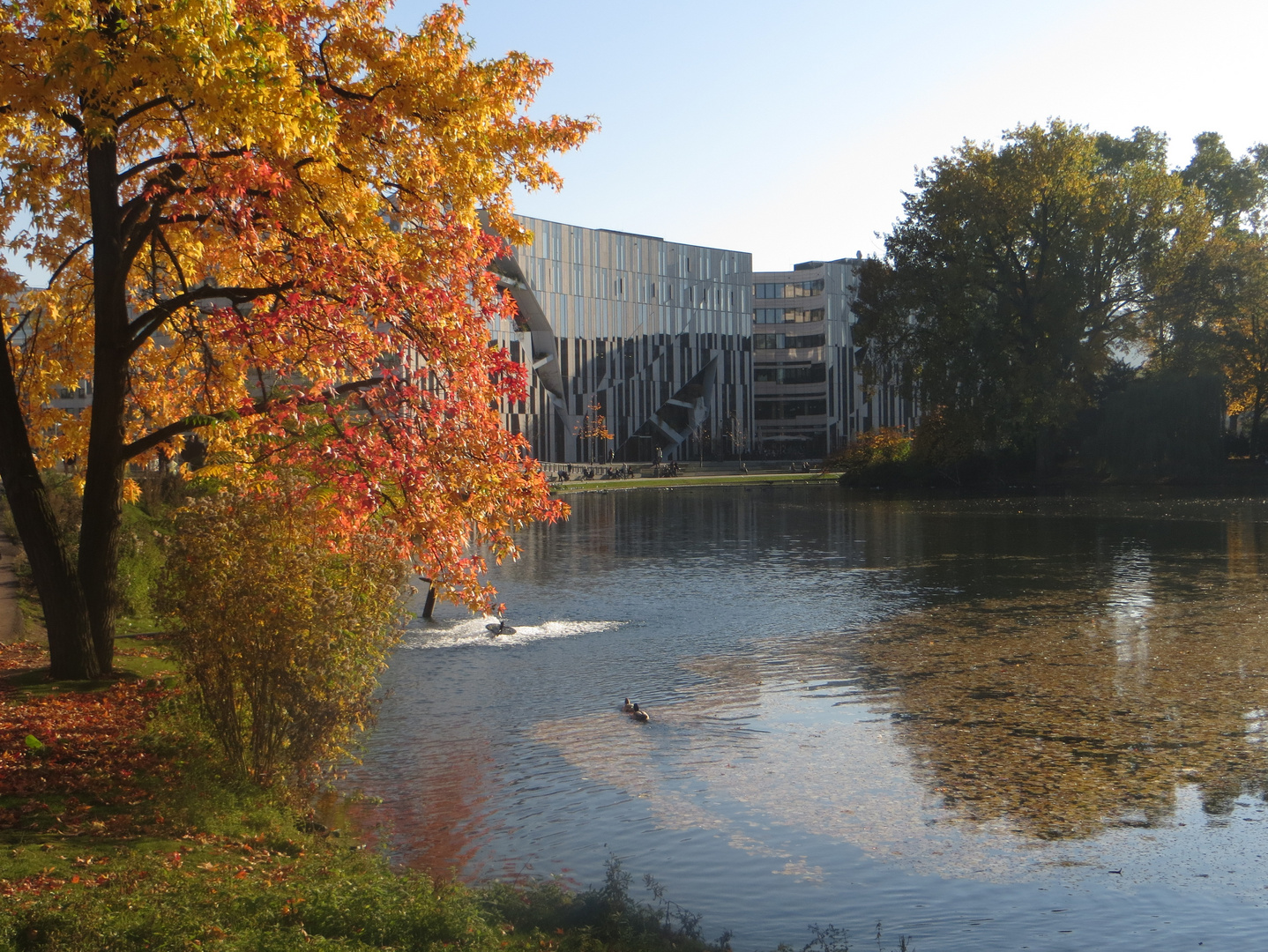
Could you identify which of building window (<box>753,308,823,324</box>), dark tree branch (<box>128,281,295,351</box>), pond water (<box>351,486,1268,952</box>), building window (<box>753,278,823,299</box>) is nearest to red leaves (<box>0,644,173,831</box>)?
pond water (<box>351,486,1268,952</box>)

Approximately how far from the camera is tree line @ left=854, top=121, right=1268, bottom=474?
56.0 m

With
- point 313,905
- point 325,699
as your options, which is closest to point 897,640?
point 325,699

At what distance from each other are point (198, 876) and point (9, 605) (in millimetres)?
12718

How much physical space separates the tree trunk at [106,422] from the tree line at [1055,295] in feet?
162

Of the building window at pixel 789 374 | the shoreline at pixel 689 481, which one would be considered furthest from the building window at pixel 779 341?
the shoreline at pixel 689 481

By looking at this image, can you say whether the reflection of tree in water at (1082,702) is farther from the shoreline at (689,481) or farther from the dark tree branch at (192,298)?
A: the shoreline at (689,481)

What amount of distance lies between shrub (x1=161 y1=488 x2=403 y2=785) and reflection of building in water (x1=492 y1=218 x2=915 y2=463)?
7355 cm

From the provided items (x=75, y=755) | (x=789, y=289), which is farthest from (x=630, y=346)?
(x=75, y=755)

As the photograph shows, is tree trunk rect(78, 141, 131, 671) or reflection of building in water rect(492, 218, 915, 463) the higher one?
reflection of building in water rect(492, 218, 915, 463)

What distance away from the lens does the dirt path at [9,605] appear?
14922 millimetres

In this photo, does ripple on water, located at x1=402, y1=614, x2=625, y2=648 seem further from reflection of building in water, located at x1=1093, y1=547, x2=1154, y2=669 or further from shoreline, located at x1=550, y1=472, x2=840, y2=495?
shoreline, located at x1=550, y1=472, x2=840, y2=495

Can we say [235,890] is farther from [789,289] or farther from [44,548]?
[789,289]

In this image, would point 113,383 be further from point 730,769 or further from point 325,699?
point 730,769

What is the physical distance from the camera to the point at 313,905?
6.20 meters
